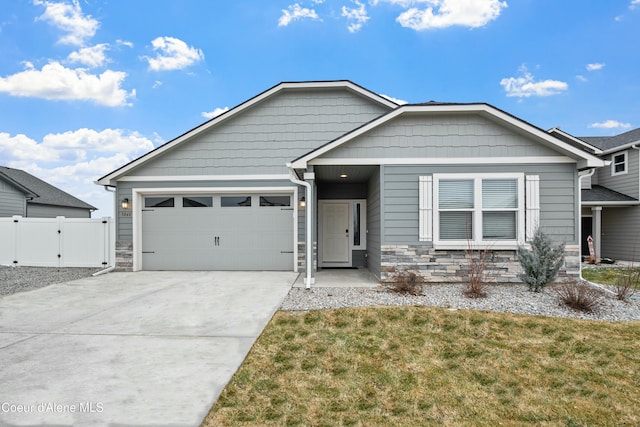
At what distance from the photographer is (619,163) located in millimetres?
13539

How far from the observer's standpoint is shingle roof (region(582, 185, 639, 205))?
496 inches

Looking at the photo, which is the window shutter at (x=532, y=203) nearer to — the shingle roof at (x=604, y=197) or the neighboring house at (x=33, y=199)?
the shingle roof at (x=604, y=197)

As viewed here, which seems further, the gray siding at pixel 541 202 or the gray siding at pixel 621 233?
the gray siding at pixel 621 233

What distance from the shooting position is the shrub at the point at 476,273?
19.7ft

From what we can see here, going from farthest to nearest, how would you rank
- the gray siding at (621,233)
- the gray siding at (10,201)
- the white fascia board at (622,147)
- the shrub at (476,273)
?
1. the gray siding at (10,201)
2. the gray siding at (621,233)
3. the white fascia board at (622,147)
4. the shrub at (476,273)

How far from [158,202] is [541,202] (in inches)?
385

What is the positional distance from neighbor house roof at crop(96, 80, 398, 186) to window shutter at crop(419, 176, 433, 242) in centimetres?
357

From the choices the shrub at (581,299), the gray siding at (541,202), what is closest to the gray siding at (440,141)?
the gray siding at (541,202)

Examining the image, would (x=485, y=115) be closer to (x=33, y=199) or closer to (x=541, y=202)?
(x=541, y=202)

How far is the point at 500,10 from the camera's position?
38.1ft

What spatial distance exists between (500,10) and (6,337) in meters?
15.2

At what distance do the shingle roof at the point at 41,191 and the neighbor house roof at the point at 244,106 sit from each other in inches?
445

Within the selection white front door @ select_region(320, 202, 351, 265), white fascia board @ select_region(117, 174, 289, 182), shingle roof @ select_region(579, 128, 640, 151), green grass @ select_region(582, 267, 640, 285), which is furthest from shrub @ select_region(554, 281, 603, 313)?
shingle roof @ select_region(579, 128, 640, 151)

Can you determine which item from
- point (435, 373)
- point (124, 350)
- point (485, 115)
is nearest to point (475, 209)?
point (485, 115)
